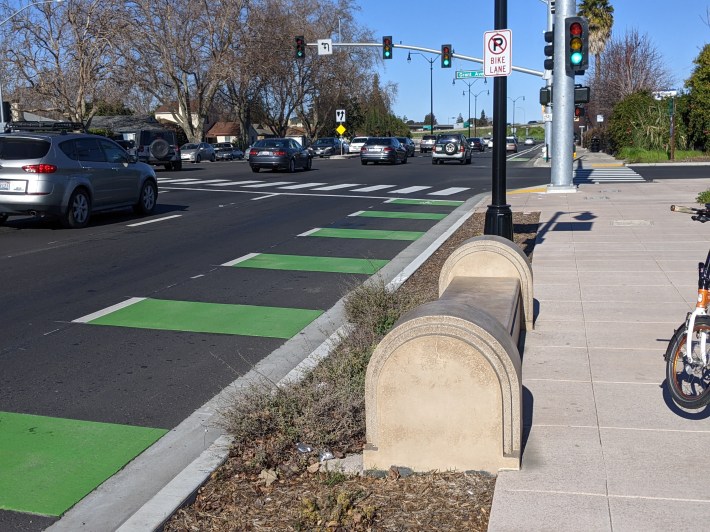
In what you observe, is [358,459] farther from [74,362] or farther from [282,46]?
[282,46]

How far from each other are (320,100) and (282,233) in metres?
66.4

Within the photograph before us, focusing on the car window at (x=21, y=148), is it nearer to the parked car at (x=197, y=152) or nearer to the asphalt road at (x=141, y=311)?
the asphalt road at (x=141, y=311)

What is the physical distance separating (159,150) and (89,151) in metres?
21.5

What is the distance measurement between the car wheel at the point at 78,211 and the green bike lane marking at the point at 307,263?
4.54m

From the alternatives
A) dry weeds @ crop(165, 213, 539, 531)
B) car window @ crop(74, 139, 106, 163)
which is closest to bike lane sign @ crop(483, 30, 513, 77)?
dry weeds @ crop(165, 213, 539, 531)

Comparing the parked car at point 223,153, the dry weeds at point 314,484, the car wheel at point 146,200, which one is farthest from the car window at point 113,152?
the parked car at point 223,153

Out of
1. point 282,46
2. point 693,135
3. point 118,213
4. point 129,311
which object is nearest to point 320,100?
point 282,46

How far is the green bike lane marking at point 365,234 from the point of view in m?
14.6

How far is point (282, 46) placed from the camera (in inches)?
2579

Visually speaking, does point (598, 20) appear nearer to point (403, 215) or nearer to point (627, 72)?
point (627, 72)

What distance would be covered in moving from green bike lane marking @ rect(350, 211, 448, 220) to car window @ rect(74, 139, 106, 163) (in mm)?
5453

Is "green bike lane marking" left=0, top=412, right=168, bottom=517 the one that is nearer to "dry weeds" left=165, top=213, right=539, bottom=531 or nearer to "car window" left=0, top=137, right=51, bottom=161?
"dry weeds" left=165, top=213, right=539, bottom=531

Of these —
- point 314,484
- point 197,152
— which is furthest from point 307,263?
point 197,152

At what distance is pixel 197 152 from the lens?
51094mm
